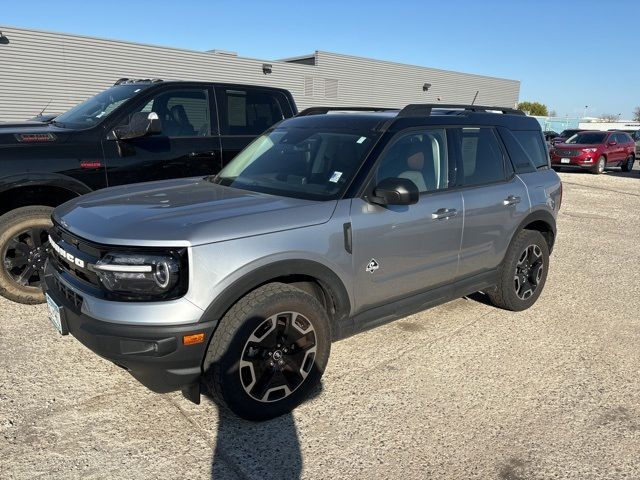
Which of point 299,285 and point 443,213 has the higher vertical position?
point 443,213

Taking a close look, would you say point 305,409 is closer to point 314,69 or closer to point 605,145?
point 605,145

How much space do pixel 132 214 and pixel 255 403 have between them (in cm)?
131

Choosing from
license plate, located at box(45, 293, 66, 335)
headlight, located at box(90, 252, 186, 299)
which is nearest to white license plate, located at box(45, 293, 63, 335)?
license plate, located at box(45, 293, 66, 335)

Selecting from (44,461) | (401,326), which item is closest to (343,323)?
(401,326)

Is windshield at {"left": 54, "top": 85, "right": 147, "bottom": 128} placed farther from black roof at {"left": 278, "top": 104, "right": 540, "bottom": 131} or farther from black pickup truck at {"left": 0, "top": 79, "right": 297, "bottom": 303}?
black roof at {"left": 278, "top": 104, "right": 540, "bottom": 131}

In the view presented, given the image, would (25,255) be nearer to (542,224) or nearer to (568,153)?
(542,224)

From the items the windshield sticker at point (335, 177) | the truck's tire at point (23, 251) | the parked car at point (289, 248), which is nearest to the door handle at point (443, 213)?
the parked car at point (289, 248)

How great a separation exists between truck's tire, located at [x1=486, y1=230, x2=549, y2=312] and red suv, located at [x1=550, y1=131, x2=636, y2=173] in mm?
16860

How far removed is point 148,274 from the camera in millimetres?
2727

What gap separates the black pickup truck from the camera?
15.3ft

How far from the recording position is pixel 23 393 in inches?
135

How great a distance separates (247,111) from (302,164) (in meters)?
2.62

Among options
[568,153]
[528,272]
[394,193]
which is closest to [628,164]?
[568,153]

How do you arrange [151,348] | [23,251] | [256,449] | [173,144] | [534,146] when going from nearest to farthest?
[151,348] < [256,449] < [23,251] < [534,146] < [173,144]
